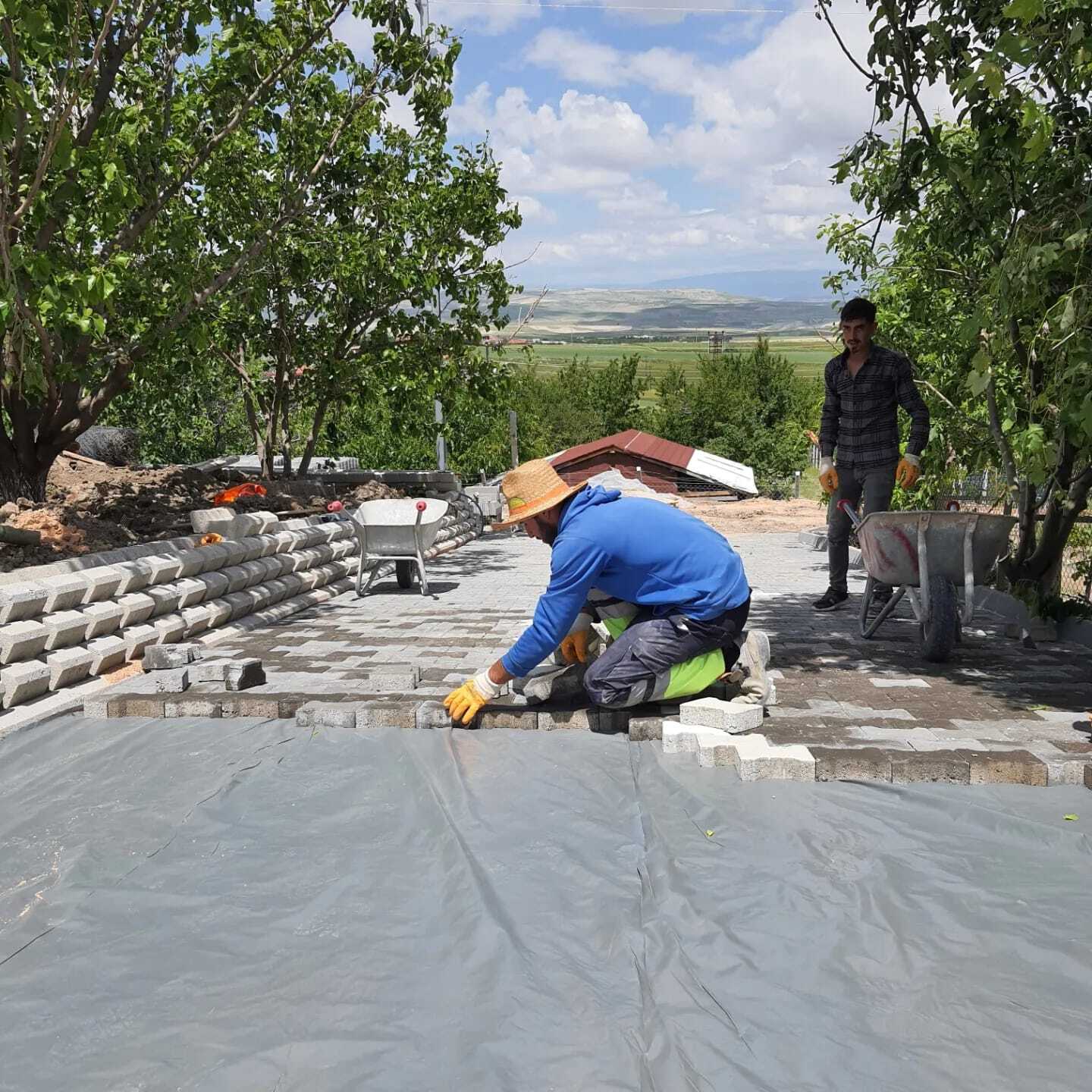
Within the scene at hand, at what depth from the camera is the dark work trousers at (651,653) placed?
4.10 metres

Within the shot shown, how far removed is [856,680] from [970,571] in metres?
0.81

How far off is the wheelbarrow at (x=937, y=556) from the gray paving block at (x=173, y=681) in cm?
333

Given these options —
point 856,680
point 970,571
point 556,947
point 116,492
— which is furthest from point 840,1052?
point 116,492

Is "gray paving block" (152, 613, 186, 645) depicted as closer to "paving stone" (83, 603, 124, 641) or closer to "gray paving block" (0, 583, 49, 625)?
"paving stone" (83, 603, 124, 641)

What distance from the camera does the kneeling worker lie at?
3.92m

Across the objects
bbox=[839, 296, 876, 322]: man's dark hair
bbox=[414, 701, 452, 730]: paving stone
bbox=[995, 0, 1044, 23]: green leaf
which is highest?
bbox=[995, 0, 1044, 23]: green leaf

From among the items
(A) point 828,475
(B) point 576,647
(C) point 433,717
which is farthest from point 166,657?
(A) point 828,475

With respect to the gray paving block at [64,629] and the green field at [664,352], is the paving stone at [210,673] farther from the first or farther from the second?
the green field at [664,352]

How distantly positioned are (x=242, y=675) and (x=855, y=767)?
272cm

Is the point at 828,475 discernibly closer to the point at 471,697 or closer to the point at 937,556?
the point at 937,556

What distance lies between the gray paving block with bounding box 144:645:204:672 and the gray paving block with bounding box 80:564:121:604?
14.6 inches

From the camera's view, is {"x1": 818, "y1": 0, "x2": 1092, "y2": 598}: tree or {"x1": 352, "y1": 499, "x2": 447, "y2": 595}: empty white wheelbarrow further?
{"x1": 352, "y1": 499, "x2": 447, "y2": 595}: empty white wheelbarrow

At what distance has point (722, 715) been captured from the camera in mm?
4035

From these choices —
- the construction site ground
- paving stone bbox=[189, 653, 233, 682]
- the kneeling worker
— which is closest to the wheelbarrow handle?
the construction site ground
